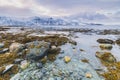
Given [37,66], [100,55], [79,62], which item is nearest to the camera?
[37,66]

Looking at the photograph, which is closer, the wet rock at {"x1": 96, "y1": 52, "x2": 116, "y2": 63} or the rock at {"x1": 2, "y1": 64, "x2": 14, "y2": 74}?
the rock at {"x1": 2, "y1": 64, "x2": 14, "y2": 74}

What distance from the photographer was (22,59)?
16.3 metres

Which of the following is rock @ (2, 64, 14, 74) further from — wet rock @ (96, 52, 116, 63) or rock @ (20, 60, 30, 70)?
wet rock @ (96, 52, 116, 63)

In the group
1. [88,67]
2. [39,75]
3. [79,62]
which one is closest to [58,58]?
[79,62]

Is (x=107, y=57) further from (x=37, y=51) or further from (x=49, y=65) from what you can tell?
(x=37, y=51)

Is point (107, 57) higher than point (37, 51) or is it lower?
lower

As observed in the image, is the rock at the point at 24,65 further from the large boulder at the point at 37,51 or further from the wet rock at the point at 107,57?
the wet rock at the point at 107,57

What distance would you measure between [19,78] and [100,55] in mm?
9711

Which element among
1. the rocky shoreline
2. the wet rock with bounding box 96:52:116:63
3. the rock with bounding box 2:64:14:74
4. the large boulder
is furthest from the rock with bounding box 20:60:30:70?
the wet rock with bounding box 96:52:116:63

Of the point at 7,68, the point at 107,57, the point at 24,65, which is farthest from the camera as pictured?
the point at 107,57

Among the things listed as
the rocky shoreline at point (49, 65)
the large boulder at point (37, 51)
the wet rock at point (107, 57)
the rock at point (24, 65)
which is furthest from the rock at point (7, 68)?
the wet rock at point (107, 57)

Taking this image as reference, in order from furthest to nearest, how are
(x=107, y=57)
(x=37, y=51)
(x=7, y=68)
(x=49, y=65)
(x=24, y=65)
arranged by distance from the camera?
(x=107, y=57)
(x=37, y=51)
(x=49, y=65)
(x=24, y=65)
(x=7, y=68)

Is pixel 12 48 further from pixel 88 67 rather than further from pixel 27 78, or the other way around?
pixel 88 67

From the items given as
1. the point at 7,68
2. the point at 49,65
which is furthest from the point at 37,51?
the point at 7,68
